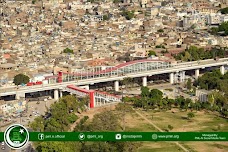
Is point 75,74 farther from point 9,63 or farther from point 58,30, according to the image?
point 58,30

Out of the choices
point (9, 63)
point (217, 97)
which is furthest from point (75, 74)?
point (217, 97)

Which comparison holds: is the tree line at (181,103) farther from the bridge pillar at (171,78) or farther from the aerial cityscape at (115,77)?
the bridge pillar at (171,78)

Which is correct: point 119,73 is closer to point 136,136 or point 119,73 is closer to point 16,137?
point 136,136

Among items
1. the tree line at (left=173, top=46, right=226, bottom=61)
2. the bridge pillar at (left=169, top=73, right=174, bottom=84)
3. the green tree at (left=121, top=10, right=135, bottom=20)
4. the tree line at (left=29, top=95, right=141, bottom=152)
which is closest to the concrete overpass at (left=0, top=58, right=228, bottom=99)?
the bridge pillar at (left=169, top=73, right=174, bottom=84)

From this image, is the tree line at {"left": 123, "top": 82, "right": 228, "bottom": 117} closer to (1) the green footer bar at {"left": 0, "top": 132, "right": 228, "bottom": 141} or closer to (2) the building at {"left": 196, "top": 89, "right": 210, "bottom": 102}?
(2) the building at {"left": 196, "top": 89, "right": 210, "bottom": 102}

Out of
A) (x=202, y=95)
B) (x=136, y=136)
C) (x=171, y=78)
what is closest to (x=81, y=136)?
(x=136, y=136)

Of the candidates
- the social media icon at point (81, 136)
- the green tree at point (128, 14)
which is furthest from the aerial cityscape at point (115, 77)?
the green tree at point (128, 14)
